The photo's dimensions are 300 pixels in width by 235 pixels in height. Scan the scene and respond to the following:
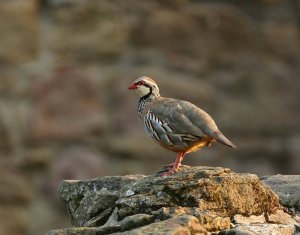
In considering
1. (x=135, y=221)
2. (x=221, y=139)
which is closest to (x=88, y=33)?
(x=221, y=139)

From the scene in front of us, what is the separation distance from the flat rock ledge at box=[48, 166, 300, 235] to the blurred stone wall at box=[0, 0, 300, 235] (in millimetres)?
→ 3501

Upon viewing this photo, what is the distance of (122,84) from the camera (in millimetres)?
8836

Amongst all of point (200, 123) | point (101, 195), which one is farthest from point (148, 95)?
point (101, 195)

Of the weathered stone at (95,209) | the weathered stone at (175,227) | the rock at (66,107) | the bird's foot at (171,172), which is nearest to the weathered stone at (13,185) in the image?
the rock at (66,107)

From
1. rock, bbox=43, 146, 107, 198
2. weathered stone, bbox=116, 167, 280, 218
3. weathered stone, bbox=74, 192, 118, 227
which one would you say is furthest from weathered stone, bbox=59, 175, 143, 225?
rock, bbox=43, 146, 107, 198

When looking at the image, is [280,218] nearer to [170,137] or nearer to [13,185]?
[170,137]

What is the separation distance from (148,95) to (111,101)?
209 cm

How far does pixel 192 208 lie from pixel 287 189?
0.93 meters

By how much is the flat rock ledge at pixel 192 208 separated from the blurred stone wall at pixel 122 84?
11.5ft

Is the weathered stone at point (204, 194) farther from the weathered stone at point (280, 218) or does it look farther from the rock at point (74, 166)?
the rock at point (74, 166)

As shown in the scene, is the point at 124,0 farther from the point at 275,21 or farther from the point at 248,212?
the point at 248,212

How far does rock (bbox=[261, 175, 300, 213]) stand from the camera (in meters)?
5.39

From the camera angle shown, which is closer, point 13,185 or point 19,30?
point 13,185

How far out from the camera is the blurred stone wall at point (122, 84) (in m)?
8.81
